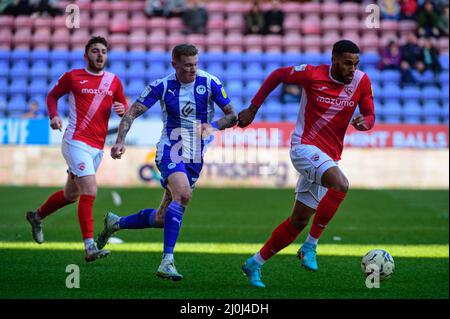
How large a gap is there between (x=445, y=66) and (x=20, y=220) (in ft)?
44.0

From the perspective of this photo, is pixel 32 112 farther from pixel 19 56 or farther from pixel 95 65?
pixel 95 65

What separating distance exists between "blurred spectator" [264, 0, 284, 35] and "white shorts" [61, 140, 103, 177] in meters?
15.0

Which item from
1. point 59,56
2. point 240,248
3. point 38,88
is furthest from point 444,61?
point 240,248

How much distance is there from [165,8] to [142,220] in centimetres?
1641

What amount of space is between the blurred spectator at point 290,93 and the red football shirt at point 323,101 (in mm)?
13883

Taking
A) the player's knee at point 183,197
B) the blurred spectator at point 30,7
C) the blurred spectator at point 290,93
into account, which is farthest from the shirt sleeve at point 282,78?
the blurred spectator at point 30,7

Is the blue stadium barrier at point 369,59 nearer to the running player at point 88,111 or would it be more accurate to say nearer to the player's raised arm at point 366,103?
the running player at point 88,111

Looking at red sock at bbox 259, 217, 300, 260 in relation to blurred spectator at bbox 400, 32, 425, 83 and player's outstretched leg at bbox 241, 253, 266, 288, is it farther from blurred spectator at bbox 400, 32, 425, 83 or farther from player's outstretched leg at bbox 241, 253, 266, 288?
blurred spectator at bbox 400, 32, 425, 83

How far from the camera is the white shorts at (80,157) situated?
8836 mm

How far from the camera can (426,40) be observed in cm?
2275

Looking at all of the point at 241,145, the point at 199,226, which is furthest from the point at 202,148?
the point at 241,145

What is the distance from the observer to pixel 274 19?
23.4m

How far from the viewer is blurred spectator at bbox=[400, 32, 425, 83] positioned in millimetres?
22547

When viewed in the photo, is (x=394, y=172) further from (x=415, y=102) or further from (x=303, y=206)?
(x=303, y=206)
